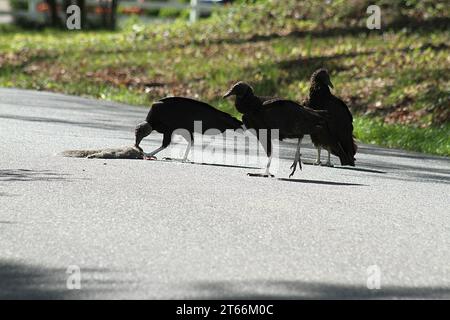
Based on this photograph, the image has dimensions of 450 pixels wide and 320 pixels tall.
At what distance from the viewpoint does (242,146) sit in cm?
1557

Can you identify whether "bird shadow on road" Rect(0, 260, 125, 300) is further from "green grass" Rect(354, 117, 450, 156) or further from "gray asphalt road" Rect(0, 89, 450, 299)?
"green grass" Rect(354, 117, 450, 156)

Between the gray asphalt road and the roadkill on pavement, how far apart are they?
0.19 m

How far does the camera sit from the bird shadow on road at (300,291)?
21.9 feet

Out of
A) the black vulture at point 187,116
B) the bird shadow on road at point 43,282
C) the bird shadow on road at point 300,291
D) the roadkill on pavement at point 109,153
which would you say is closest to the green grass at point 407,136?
the roadkill on pavement at point 109,153

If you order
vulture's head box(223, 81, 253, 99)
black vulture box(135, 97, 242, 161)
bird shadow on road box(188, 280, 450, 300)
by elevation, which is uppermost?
vulture's head box(223, 81, 253, 99)

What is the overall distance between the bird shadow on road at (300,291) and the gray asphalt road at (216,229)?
0.01 m

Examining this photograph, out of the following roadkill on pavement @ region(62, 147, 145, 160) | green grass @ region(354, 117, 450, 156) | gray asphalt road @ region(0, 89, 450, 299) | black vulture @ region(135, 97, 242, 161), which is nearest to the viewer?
gray asphalt road @ region(0, 89, 450, 299)

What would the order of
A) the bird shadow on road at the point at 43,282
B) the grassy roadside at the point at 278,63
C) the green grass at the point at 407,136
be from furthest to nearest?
the grassy roadside at the point at 278,63 < the green grass at the point at 407,136 < the bird shadow on road at the point at 43,282

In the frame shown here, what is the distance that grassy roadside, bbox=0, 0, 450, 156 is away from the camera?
67.4 feet

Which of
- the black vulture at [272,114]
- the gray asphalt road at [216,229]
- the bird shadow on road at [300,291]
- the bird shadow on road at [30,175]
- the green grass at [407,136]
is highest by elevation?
the black vulture at [272,114]

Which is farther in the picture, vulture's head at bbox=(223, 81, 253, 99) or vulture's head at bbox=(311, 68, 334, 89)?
vulture's head at bbox=(311, 68, 334, 89)

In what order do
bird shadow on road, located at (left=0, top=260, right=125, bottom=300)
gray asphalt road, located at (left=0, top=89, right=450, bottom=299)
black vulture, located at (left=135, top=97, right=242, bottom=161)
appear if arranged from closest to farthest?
bird shadow on road, located at (left=0, top=260, right=125, bottom=300), gray asphalt road, located at (left=0, top=89, right=450, bottom=299), black vulture, located at (left=135, top=97, right=242, bottom=161)

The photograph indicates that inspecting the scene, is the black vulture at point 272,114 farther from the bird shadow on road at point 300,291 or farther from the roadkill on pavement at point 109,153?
the bird shadow on road at point 300,291

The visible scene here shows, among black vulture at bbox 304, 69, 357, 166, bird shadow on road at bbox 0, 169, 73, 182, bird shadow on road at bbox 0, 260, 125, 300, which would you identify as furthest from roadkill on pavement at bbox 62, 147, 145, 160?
bird shadow on road at bbox 0, 260, 125, 300
